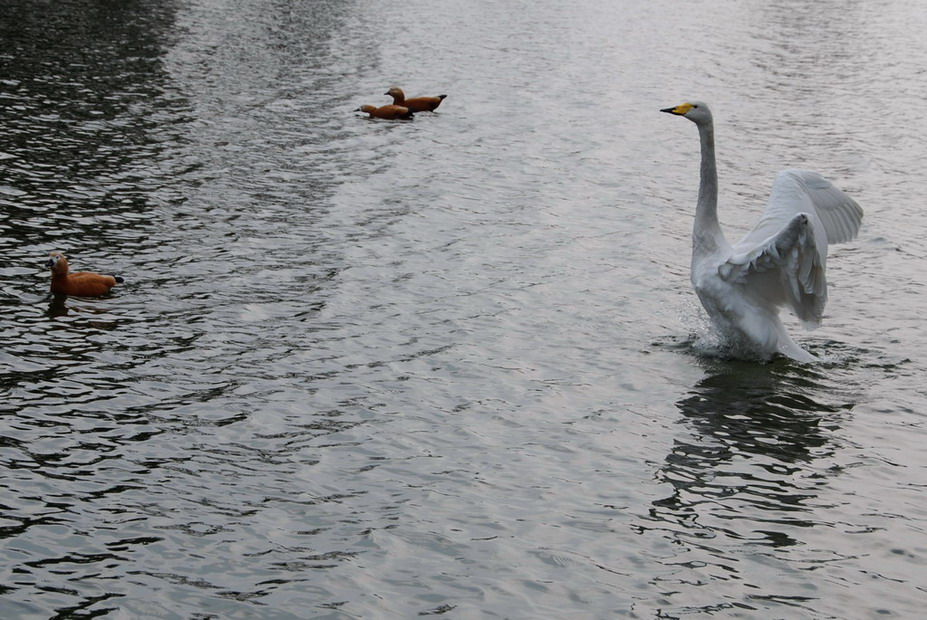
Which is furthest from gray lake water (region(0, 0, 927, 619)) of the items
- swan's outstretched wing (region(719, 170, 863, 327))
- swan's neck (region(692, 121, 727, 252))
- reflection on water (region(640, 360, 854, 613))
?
swan's neck (region(692, 121, 727, 252))

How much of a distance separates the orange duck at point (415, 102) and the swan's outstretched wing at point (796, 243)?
12.2m

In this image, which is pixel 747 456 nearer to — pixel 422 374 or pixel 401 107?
pixel 422 374

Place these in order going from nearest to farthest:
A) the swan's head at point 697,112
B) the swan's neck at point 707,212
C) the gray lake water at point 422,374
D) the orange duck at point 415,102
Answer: the gray lake water at point 422,374 < the swan's neck at point 707,212 < the swan's head at point 697,112 < the orange duck at point 415,102

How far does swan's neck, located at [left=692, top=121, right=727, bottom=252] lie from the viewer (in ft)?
41.6

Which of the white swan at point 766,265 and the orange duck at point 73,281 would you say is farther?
the orange duck at point 73,281

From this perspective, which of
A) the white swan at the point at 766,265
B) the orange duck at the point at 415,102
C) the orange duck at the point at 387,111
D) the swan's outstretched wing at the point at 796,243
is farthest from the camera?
the orange duck at the point at 415,102

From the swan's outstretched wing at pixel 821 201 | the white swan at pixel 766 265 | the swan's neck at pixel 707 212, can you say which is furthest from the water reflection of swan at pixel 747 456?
the swan's outstretched wing at pixel 821 201

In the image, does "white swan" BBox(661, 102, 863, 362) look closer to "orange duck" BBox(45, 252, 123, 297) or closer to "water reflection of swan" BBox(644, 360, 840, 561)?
"water reflection of swan" BBox(644, 360, 840, 561)

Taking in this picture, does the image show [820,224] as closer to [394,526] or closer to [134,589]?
[394,526]

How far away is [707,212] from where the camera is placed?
502 inches

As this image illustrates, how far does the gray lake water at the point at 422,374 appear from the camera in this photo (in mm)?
8227

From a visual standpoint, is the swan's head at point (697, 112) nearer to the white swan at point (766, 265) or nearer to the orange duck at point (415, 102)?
the white swan at point (766, 265)

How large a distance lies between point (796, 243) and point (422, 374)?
384 cm

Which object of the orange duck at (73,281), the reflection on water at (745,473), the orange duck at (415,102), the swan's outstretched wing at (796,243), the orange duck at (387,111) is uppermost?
the swan's outstretched wing at (796,243)
